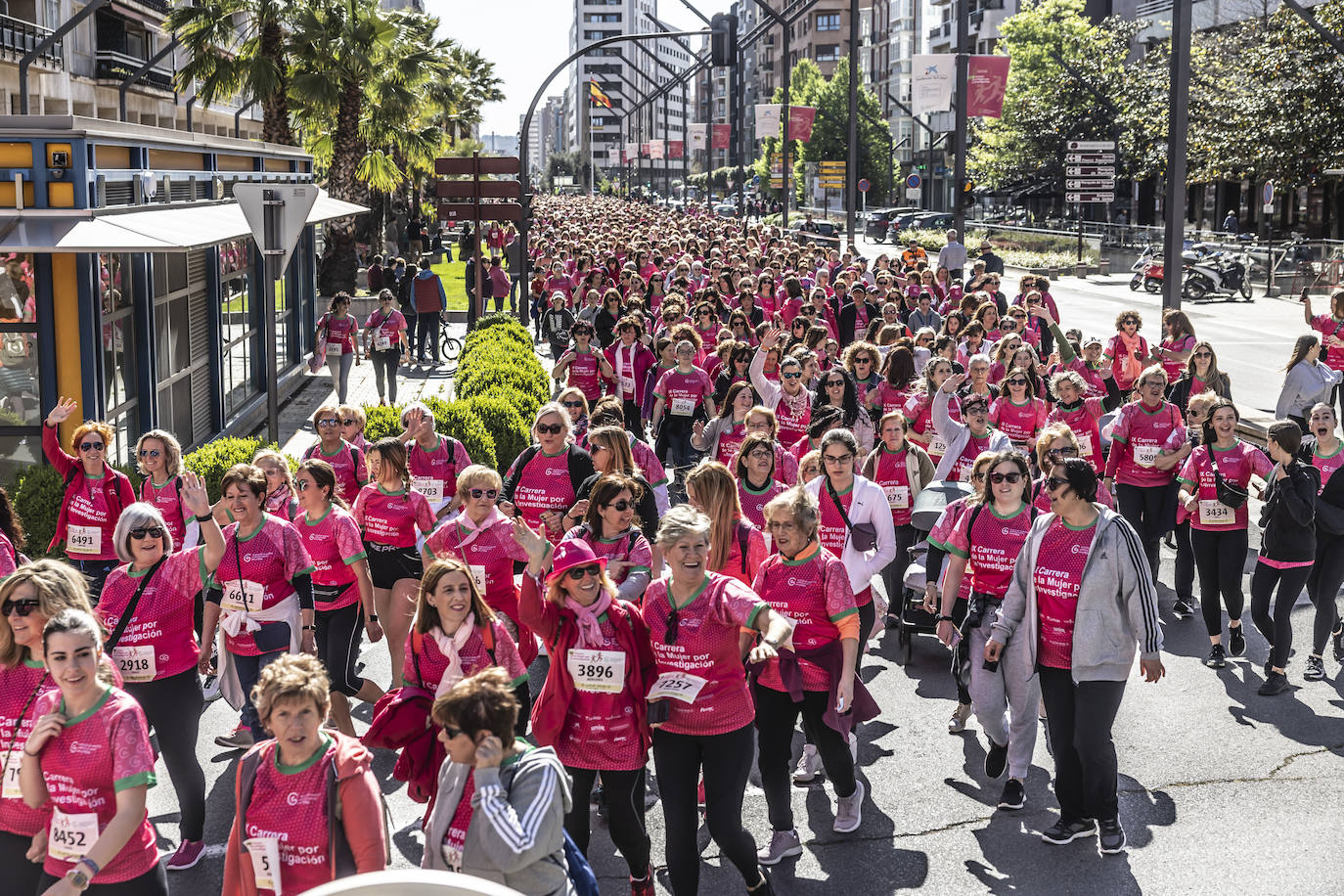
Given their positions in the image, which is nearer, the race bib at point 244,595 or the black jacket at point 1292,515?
the race bib at point 244,595

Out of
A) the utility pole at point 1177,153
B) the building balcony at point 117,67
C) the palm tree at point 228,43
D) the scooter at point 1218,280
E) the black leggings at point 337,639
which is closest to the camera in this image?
the black leggings at point 337,639

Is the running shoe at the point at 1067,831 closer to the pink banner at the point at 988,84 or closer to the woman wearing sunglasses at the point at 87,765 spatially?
the woman wearing sunglasses at the point at 87,765

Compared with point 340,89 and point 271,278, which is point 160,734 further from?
point 340,89

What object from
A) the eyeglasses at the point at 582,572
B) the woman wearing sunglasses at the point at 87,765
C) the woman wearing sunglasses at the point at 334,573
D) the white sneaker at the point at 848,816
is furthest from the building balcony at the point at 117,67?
the woman wearing sunglasses at the point at 87,765

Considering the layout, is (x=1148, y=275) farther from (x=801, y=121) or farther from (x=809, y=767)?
(x=809, y=767)

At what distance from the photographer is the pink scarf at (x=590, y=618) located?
5652mm

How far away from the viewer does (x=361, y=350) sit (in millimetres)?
30891

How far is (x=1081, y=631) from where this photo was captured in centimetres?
652

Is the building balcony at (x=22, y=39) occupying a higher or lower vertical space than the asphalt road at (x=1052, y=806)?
higher

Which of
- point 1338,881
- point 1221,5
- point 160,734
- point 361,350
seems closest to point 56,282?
point 160,734

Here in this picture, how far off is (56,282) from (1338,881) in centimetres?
1101

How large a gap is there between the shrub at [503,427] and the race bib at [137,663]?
7.54 m

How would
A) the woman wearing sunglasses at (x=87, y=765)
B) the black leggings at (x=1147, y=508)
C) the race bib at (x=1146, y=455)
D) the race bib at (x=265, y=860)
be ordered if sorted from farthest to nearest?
the black leggings at (x=1147, y=508) → the race bib at (x=1146, y=455) → the woman wearing sunglasses at (x=87, y=765) → the race bib at (x=265, y=860)

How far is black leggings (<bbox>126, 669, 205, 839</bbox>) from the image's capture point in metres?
6.39
